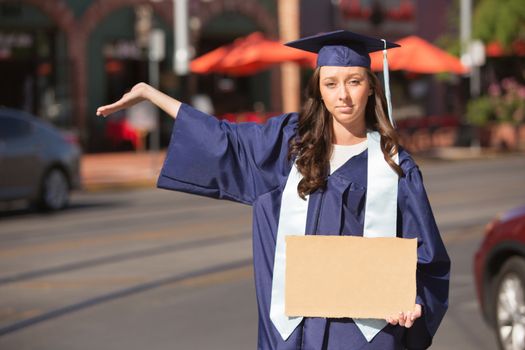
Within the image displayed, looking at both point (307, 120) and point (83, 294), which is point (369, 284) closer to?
Answer: point (307, 120)

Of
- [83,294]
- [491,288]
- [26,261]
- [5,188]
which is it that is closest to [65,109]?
[5,188]

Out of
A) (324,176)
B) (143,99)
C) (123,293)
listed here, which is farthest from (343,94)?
(123,293)

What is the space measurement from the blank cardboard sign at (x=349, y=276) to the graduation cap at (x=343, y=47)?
62cm

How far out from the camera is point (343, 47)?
388 cm

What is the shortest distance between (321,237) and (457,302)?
5.32m

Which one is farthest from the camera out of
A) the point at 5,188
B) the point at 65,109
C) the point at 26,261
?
the point at 65,109

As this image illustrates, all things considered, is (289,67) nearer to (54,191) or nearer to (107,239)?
(54,191)

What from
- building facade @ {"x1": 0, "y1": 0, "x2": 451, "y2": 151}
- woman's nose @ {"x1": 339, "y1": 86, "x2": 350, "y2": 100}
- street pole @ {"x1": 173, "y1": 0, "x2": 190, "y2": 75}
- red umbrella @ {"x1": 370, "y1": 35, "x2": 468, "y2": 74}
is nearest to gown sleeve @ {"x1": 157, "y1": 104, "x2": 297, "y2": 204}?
woman's nose @ {"x1": 339, "y1": 86, "x2": 350, "y2": 100}

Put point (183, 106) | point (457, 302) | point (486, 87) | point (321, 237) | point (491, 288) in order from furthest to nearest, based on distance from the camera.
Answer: point (486, 87) → point (457, 302) → point (491, 288) → point (183, 106) → point (321, 237)

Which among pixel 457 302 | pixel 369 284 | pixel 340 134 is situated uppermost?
pixel 340 134

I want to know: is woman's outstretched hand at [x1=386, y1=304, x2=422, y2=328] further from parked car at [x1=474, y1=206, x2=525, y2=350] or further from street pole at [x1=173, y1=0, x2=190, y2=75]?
street pole at [x1=173, y1=0, x2=190, y2=75]

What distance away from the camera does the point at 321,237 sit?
12.2 ft

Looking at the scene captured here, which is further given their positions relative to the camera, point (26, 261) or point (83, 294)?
point (26, 261)

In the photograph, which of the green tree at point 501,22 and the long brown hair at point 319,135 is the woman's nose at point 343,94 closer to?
the long brown hair at point 319,135
